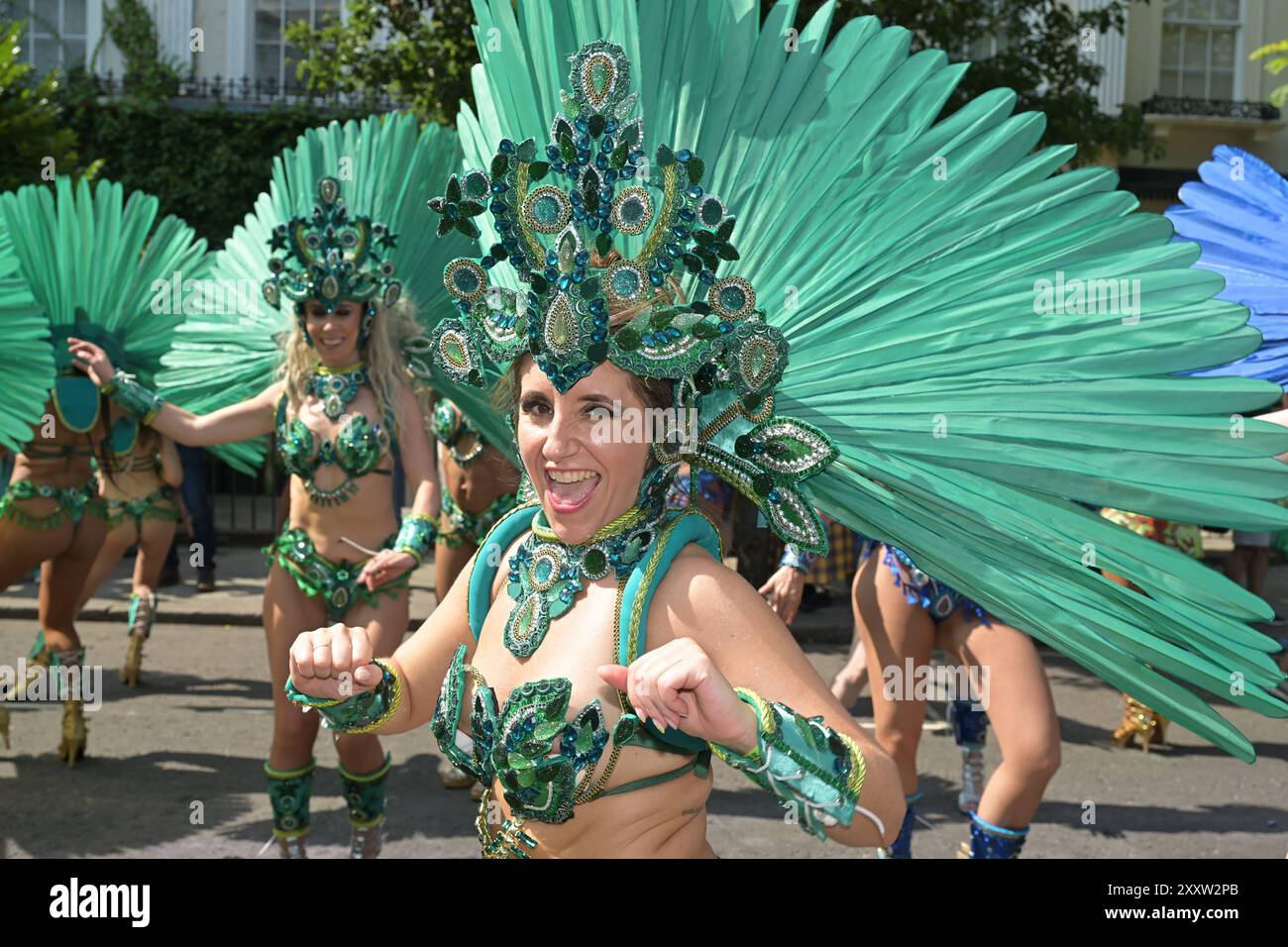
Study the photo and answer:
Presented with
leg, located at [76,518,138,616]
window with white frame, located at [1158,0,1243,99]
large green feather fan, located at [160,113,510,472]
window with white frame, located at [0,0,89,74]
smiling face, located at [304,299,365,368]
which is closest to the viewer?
smiling face, located at [304,299,365,368]

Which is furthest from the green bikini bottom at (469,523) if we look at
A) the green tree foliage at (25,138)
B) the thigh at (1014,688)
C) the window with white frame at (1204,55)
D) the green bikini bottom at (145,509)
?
the window with white frame at (1204,55)

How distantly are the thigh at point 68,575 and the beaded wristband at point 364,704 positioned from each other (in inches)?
168

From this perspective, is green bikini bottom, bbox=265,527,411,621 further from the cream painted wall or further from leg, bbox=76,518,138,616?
the cream painted wall

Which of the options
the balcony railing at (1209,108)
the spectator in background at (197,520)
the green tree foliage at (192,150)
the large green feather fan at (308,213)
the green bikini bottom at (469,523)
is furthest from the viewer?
the balcony railing at (1209,108)

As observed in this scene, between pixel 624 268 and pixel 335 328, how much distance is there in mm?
2731

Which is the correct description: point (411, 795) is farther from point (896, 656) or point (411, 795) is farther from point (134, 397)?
point (896, 656)

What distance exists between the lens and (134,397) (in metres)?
4.93

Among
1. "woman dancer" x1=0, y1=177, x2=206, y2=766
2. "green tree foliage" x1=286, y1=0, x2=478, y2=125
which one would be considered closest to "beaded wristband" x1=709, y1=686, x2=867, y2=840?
"woman dancer" x1=0, y1=177, x2=206, y2=766

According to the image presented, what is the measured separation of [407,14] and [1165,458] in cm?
923

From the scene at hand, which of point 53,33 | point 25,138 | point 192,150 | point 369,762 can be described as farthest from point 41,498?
point 53,33

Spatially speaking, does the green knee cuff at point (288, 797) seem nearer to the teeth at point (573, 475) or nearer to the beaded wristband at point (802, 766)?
the teeth at point (573, 475)

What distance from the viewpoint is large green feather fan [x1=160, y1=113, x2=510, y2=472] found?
16.9ft

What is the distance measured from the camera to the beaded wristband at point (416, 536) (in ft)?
14.2

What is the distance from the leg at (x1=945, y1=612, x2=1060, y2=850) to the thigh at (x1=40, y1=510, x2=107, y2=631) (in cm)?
417
